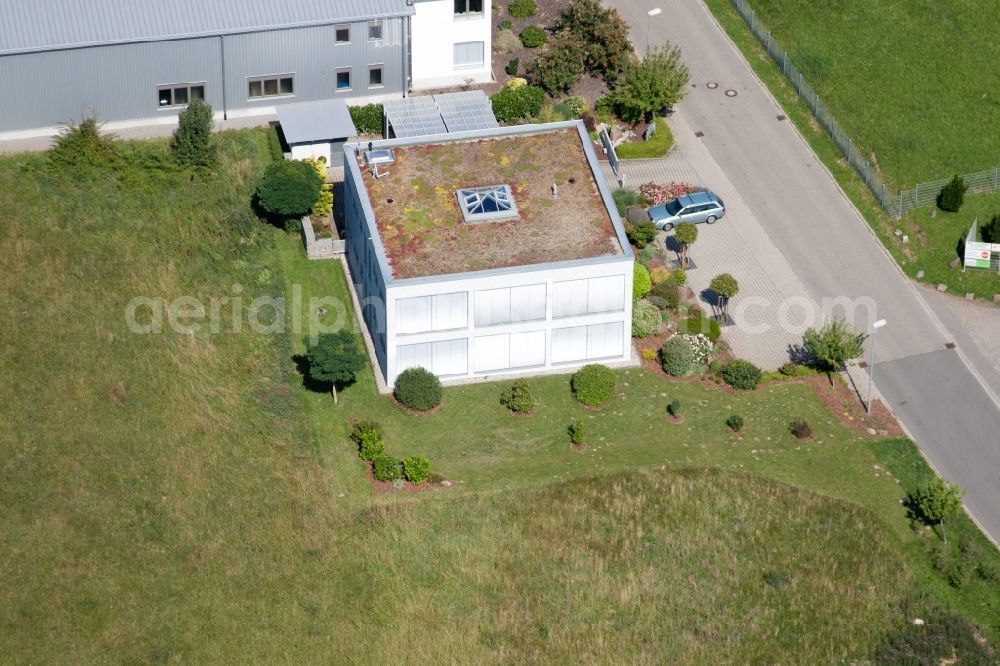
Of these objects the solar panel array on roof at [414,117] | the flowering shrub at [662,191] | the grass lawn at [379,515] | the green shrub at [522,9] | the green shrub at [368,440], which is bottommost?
the grass lawn at [379,515]

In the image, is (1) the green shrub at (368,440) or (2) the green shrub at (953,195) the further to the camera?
(2) the green shrub at (953,195)

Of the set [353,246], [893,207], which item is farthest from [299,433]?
[893,207]

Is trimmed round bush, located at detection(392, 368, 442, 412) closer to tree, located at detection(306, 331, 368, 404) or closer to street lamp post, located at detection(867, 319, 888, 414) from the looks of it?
tree, located at detection(306, 331, 368, 404)

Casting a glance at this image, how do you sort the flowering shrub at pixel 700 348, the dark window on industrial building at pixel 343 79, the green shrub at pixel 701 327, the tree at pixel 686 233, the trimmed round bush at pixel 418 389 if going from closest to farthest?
1. the trimmed round bush at pixel 418 389
2. the flowering shrub at pixel 700 348
3. the green shrub at pixel 701 327
4. the tree at pixel 686 233
5. the dark window on industrial building at pixel 343 79

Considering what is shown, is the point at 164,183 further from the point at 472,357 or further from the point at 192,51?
the point at 472,357

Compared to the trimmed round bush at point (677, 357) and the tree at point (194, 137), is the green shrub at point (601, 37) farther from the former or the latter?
the trimmed round bush at point (677, 357)

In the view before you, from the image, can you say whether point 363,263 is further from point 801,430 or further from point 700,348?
point 801,430

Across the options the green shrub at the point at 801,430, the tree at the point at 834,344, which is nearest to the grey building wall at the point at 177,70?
the tree at the point at 834,344
